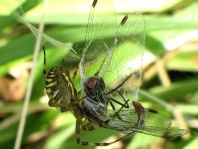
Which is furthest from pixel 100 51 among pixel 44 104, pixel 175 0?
pixel 175 0

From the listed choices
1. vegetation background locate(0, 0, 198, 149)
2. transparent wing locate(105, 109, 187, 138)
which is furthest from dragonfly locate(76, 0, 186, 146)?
vegetation background locate(0, 0, 198, 149)

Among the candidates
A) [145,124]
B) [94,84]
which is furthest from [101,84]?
[145,124]

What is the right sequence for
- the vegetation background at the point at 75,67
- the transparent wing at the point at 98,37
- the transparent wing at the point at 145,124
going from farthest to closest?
the vegetation background at the point at 75,67, the transparent wing at the point at 98,37, the transparent wing at the point at 145,124

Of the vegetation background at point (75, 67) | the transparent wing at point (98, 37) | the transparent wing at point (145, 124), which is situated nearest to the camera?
the transparent wing at point (145, 124)

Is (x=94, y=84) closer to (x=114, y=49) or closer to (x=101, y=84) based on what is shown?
(x=101, y=84)

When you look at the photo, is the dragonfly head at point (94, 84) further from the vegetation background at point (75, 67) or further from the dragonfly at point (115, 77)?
the vegetation background at point (75, 67)

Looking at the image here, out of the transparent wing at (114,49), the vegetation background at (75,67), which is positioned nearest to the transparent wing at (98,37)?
the transparent wing at (114,49)

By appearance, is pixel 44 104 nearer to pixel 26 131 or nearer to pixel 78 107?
pixel 26 131
